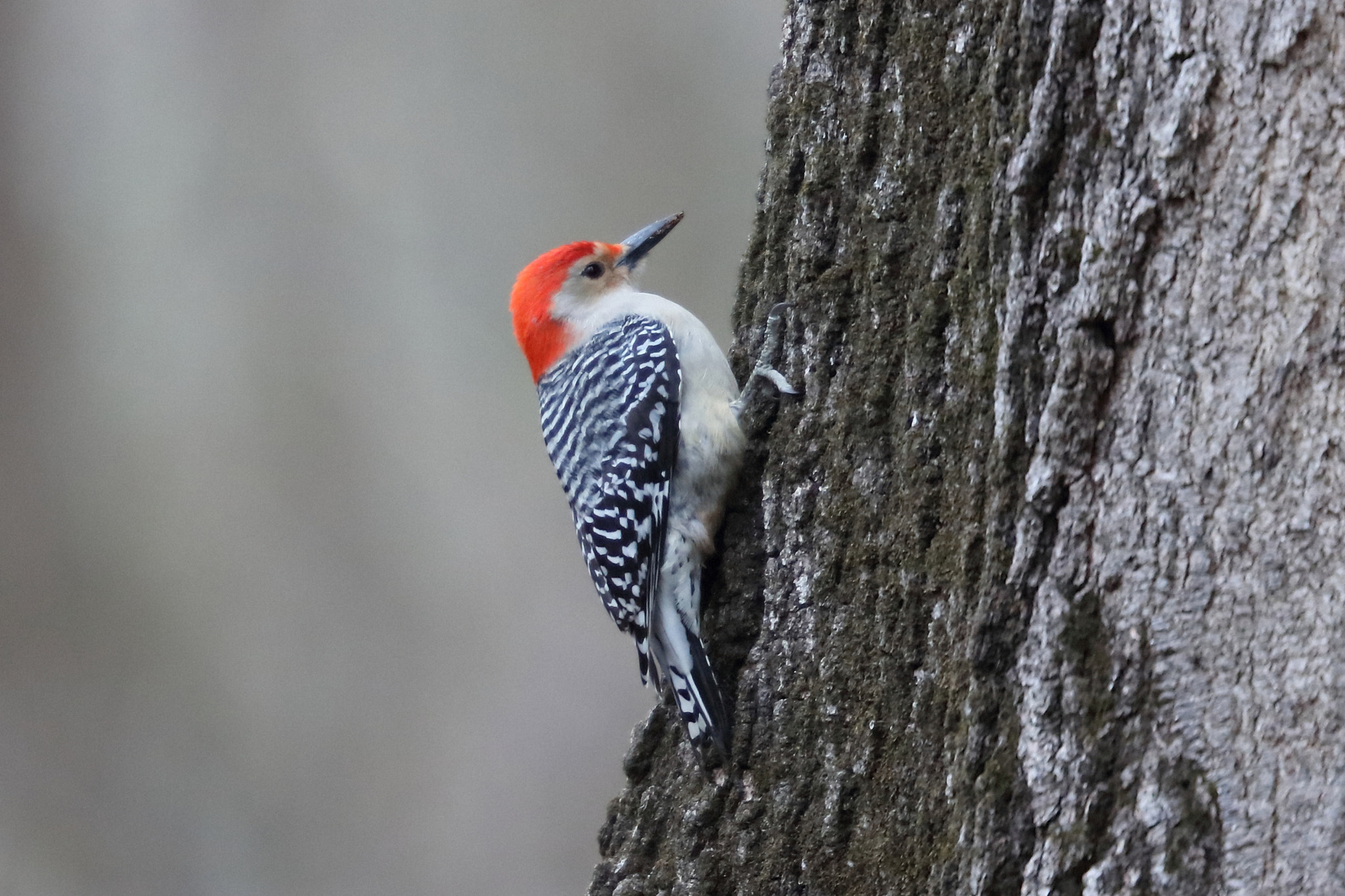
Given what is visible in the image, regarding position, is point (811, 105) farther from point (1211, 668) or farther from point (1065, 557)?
point (1211, 668)

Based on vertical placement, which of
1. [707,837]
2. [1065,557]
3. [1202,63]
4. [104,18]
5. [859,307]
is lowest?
[707,837]

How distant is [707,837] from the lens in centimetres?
269

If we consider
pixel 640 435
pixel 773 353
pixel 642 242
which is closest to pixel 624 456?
pixel 640 435

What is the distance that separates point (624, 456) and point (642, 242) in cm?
123

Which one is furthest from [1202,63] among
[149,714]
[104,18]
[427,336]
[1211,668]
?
[149,714]

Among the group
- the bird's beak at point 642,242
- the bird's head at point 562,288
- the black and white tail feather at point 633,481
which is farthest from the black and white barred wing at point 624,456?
the bird's beak at point 642,242

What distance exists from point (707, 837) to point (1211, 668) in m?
1.43

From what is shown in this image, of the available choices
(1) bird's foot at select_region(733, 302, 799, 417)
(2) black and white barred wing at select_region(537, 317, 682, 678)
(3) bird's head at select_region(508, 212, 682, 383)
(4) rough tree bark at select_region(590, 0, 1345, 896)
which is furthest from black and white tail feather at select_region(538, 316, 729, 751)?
(4) rough tree bark at select_region(590, 0, 1345, 896)

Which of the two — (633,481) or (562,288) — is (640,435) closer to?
(633,481)

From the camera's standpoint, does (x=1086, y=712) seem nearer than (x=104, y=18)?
Yes

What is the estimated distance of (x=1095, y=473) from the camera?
174cm

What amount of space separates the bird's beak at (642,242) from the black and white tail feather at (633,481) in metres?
0.44

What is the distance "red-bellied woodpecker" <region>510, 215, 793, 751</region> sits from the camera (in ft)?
10.6

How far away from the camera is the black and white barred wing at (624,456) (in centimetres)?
347
